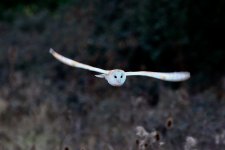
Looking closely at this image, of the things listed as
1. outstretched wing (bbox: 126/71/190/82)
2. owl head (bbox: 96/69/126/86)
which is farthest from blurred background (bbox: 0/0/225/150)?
owl head (bbox: 96/69/126/86)

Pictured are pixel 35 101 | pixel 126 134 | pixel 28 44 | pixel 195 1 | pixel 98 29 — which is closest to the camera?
pixel 126 134

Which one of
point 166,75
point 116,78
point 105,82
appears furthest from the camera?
point 105,82

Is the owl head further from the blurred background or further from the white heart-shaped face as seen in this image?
the blurred background

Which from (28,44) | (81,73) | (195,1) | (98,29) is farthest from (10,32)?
(195,1)

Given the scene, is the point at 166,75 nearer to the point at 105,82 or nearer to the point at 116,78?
the point at 116,78

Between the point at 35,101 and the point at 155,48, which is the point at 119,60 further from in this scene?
the point at 35,101

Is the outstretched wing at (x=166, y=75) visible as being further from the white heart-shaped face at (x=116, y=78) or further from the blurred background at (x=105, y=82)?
the blurred background at (x=105, y=82)

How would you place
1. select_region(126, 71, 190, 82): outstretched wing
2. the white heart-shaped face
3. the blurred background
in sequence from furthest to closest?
the blurred background
select_region(126, 71, 190, 82): outstretched wing
the white heart-shaped face

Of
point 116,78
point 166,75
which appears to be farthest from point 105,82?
point 116,78
